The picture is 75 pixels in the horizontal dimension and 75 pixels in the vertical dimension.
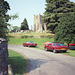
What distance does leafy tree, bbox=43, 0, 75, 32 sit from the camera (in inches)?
1533

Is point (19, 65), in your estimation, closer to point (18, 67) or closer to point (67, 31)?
point (18, 67)

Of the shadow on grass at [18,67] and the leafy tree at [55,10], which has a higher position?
the leafy tree at [55,10]

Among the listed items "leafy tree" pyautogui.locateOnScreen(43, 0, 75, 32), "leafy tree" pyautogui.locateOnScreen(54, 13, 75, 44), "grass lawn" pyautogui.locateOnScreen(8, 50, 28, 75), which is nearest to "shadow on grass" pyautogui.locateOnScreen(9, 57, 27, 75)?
"grass lawn" pyautogui.locateOnScreen(8, 50, 28, 75)

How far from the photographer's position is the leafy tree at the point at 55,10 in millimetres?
38938

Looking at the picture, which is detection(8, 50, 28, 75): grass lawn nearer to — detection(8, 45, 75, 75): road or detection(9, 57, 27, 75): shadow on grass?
detection(9, 57, 27, 75): shadow on grass

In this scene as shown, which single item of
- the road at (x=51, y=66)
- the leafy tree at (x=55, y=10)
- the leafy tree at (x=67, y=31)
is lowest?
the road at (x=51, y=66)

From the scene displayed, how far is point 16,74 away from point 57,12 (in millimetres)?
39163

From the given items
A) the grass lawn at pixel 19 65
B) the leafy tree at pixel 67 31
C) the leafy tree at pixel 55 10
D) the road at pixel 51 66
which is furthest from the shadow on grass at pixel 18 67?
the leafy tree at pixel 55 10

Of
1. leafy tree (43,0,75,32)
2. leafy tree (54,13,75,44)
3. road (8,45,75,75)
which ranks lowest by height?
road (8,45,75,75)

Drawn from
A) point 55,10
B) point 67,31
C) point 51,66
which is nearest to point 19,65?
point 51,66


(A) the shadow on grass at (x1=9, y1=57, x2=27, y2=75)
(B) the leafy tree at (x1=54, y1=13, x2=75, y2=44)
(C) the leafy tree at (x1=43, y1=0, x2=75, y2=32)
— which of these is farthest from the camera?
(C) the leafy tree at (x1=43, y1=0, x2=75, y2=32)

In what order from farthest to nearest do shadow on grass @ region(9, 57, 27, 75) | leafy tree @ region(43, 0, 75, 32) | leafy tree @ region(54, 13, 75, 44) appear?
leafy tree @ region(43, 0, 75, 32) → leafy tree @ region(54, 13, 75, 44) → shadow on grass @ region(9, 57, 27, 75)

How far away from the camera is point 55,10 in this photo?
39750 millimetres

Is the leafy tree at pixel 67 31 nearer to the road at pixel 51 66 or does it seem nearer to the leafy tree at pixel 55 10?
the road at pixel 51 66
